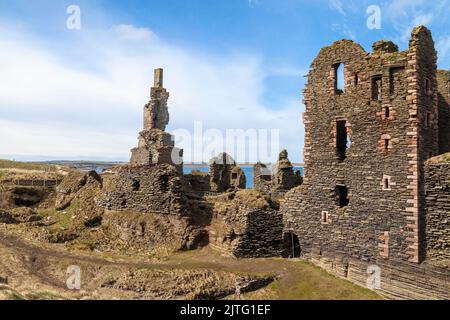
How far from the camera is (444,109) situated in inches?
969

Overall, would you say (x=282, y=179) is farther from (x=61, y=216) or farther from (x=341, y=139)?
(x=61, y=216)

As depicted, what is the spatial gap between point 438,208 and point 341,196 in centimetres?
536

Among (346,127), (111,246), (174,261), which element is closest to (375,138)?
(346,127)

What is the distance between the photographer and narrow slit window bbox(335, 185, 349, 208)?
77.0 feet

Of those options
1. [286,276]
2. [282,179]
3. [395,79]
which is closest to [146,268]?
[286,276]

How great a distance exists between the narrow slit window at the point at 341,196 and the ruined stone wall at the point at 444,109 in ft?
20.2

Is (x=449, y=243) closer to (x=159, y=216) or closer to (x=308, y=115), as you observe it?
(x=308, y=115)

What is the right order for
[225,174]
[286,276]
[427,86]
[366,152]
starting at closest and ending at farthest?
[286,276] → [427,86] → [366,152] → [225,174]

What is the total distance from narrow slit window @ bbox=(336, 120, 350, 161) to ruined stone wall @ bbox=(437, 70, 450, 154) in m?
5.58

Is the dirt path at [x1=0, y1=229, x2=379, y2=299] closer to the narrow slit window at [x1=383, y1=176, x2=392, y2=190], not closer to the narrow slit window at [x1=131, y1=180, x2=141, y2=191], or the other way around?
the narrow slit window at [x1=383, y1=176, x2=392, y2=190]

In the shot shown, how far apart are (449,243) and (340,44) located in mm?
12252

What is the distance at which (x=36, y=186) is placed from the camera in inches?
1693

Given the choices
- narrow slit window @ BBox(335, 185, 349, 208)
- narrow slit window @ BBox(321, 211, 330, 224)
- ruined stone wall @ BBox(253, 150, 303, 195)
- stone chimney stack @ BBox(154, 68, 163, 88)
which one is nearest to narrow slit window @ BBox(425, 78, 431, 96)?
narrow slit window @ BBox(335, 185, 349, 208)

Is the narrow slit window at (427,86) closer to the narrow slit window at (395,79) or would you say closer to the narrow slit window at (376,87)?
the narrow slit window at (395,79)
